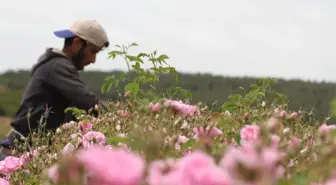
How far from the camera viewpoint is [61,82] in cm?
427

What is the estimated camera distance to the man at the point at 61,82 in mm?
4254

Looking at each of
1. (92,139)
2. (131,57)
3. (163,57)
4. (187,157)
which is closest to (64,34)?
(131,57)

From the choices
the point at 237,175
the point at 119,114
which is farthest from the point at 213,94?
the point at 237,175

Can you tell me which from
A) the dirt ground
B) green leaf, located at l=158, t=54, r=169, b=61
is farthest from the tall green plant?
the dirt ground

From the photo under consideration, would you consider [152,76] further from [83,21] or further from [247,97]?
[83,21]

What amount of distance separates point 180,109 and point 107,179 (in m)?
1.62

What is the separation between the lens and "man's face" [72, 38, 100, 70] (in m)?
4.51

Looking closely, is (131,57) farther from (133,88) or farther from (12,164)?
(12,164)

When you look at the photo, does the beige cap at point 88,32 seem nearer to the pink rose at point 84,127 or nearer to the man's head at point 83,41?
the man's head at point 83,41

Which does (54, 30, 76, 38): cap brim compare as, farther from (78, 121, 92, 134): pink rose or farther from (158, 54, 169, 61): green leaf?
(78, 121, 92, 134): pink rose

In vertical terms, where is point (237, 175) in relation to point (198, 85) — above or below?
above

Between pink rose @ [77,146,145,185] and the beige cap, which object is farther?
the beige cap

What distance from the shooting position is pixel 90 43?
4477mm

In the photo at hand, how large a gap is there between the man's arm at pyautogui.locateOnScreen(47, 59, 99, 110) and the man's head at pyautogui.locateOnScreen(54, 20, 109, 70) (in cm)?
18
